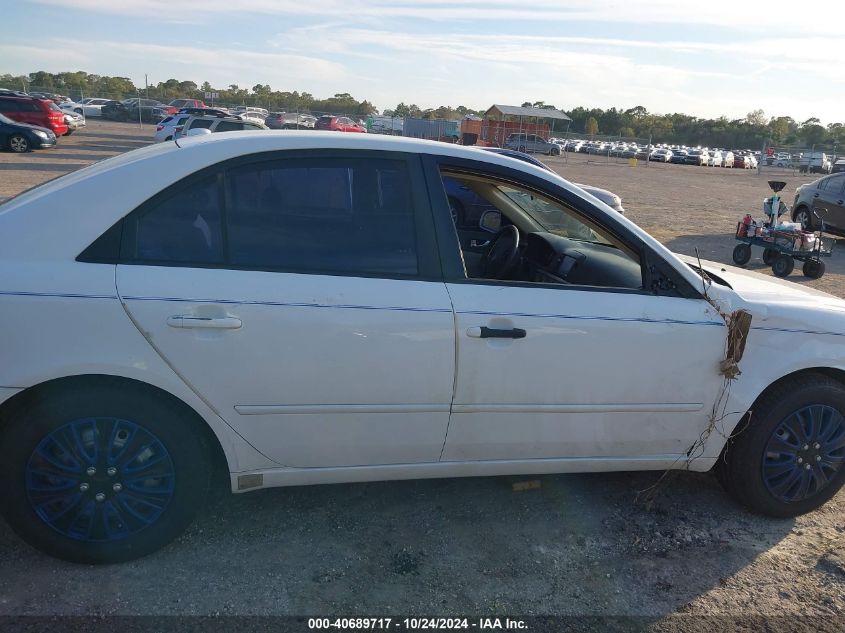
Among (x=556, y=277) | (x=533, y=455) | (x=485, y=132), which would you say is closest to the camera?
(x=533, y=455)

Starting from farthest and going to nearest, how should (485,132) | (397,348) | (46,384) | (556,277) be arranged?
1. (485,132)
2. (556,277)
3. (397,348)
4. (46,384)

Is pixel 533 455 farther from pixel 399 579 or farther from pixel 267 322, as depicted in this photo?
pixel 267 322

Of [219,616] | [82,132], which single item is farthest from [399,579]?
[82,132]

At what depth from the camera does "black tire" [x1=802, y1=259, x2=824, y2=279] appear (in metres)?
11.0

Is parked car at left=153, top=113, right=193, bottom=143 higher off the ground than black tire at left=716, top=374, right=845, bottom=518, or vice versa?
parked car at left=153, top=113, right=193, bottom=143

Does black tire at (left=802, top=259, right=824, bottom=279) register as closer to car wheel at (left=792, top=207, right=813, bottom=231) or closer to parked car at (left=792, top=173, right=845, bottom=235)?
parked car at (left=792, top=173, right=845, bottom=235)

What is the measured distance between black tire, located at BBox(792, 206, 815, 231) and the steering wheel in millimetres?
13111

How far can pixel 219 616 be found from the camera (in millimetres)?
2643

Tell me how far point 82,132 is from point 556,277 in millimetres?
35978

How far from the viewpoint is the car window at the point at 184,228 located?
2.72m

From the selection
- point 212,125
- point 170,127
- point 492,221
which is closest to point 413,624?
point 492,221

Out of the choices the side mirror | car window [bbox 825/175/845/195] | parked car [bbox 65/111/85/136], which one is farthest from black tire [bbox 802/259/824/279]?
parked car [bbox 65/111/85/136]

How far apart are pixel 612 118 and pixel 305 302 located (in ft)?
358

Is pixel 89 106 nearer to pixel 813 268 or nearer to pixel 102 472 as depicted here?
pixel 813 268
